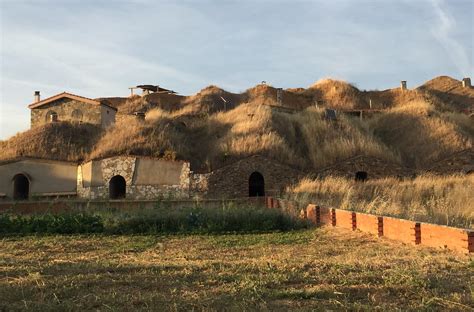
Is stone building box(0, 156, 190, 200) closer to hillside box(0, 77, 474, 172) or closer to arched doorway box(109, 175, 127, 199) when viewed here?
arched doorway box(109, 175, 127, 199)

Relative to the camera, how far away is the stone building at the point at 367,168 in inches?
1013

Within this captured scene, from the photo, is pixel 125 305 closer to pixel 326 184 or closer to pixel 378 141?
pixel 326 184

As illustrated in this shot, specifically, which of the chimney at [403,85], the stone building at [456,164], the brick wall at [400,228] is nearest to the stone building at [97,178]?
the brick wall at [400,228]

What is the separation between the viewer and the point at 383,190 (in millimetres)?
19453

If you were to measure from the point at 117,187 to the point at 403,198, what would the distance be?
649 inches

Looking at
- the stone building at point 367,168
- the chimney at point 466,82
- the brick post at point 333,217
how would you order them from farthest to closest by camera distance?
the chimney at point 466,82
the stone building at point 367,168
the brick post at point 333,217

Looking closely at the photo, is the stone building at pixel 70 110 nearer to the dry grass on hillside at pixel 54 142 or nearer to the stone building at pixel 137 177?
the dry grass on hillside at pixel 54 142

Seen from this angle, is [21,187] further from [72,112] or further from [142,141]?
[72,112]

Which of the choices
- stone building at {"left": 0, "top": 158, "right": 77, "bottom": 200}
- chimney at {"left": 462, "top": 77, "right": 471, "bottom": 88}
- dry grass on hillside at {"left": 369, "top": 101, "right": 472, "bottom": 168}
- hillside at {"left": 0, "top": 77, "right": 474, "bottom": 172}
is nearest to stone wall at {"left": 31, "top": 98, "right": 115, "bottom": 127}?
hillside at {"left": 0, "top": 77, "right": 474, "bottom": 172}

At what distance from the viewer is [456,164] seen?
26.6m

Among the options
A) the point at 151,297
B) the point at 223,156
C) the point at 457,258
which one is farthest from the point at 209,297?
the point at 223,156

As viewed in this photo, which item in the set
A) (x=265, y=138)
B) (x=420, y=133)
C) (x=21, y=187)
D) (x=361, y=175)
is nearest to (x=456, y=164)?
(x=420, y=133)

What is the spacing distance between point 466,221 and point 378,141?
63.3 ft

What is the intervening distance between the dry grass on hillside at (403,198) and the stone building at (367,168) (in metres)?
2.85
